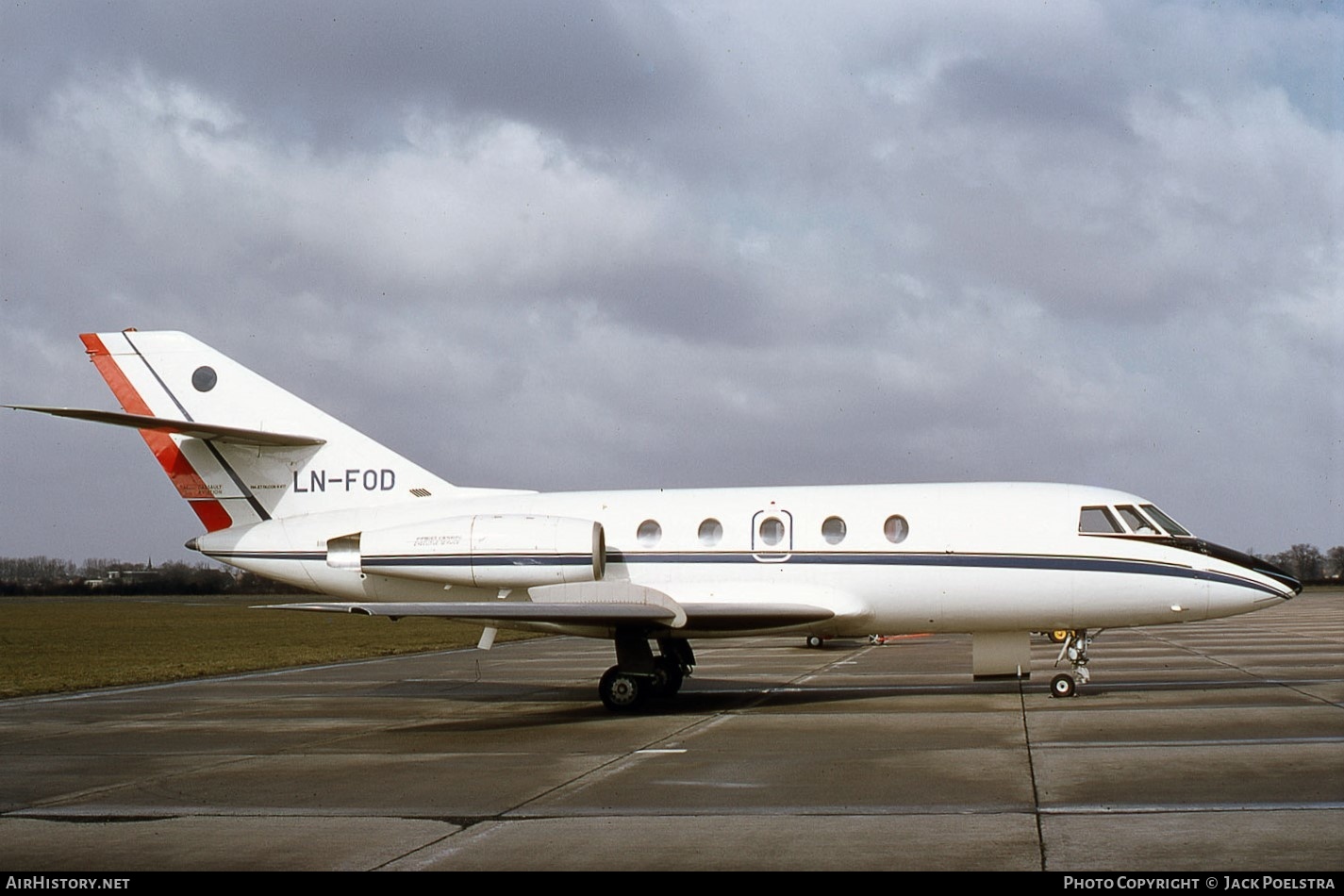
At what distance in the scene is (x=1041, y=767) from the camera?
11352 millimetres

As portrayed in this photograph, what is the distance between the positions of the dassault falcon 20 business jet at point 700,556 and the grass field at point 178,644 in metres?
→ 5.48

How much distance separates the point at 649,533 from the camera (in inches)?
727

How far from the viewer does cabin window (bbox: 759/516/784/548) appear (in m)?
17.9

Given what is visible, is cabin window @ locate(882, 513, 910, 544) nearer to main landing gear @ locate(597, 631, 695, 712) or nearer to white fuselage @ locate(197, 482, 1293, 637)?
white fuselage @ locate(197, 482, 1293, 637)

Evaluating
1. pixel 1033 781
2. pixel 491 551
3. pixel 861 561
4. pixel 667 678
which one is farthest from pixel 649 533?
pixel 1033 781

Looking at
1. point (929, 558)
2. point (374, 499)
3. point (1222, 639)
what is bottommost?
point (1222, 639)

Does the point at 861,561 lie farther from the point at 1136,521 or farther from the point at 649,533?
the point at 1136,521

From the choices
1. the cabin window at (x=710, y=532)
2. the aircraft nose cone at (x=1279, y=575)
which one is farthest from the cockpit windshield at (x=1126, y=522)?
the cabin window at (x=710, y=532)

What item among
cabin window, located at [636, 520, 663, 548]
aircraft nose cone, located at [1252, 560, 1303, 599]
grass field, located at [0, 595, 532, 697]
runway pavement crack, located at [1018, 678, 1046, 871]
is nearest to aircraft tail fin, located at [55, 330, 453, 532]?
cabin window, located at [636, 520, 663, 548]

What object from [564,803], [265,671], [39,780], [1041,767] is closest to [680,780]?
[564,803]

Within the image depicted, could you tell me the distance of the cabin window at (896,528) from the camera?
17.6 metres

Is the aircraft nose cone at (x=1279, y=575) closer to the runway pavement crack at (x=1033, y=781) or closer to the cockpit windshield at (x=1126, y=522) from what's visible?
the cockpit windshield at (x=1126, y=522)
